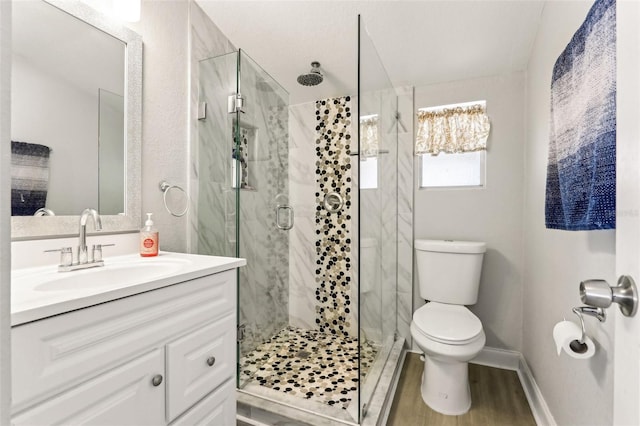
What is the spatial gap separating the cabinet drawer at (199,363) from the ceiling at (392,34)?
1.59 meters

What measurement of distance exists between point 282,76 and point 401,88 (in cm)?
96

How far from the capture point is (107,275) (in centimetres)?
119

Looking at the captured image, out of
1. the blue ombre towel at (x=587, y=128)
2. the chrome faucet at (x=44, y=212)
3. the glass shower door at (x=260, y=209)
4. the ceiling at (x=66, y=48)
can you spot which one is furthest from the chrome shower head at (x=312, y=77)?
the chrome faucet at (x=44, y=212)

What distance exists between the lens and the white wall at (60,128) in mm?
1124

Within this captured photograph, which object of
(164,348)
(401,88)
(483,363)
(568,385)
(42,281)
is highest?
(401,88)

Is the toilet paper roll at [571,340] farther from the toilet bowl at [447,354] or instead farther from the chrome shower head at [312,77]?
the chrome shower head at [312,77]

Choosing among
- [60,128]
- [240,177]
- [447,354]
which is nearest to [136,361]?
[60,128]

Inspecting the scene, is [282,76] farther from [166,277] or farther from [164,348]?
[164,348]

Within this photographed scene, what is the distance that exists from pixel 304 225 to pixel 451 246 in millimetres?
1249

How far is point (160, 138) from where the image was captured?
1.65 metres

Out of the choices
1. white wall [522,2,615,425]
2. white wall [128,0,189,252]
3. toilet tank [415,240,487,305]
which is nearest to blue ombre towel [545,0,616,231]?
white wall [522,2,615,425]

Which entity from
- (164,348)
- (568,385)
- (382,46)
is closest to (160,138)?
(164,348)

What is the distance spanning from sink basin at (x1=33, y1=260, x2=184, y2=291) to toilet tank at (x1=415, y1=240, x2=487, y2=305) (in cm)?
163

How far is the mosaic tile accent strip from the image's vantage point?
8.68 ft
